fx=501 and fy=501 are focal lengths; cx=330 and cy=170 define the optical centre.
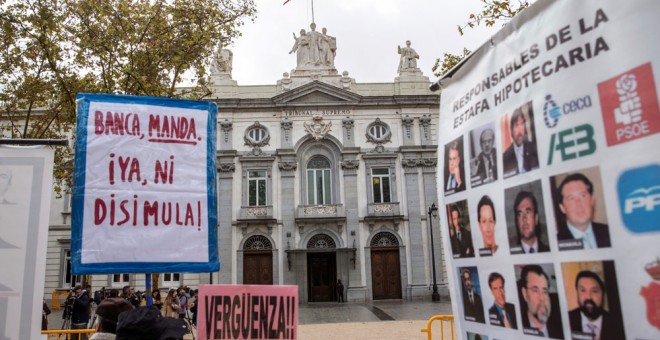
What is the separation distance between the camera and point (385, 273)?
28906 millimetres

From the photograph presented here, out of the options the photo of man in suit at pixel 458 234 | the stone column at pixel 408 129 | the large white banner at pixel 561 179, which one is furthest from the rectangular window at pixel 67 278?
the large white banner at pixel 561 179

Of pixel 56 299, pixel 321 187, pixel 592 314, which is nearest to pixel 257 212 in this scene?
pixel 321 187

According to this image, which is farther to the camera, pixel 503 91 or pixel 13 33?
pixel 13 33

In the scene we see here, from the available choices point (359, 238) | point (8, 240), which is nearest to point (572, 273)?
point (8, 240)

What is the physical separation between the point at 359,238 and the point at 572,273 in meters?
27.0

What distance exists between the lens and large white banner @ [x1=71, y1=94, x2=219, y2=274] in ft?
14.8

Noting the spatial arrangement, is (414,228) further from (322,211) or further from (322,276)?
(322,276)

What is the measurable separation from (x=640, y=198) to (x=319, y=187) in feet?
93.1

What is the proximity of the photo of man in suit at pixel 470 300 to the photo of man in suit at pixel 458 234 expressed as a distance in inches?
4.0

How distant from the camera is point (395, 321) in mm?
17781

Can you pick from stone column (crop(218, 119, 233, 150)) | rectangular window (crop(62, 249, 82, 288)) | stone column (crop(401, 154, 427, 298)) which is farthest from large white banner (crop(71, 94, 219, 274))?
rectangular window (crop(62, 249, 82, 288))

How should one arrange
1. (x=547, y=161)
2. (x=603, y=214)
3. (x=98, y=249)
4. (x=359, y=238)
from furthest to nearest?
(x=359, y=238)
(x=98, y=249)
(x=547, y=161)
(x=603, y=214)

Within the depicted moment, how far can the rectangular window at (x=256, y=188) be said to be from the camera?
96.9ft

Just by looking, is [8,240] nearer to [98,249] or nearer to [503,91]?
[98,249]
